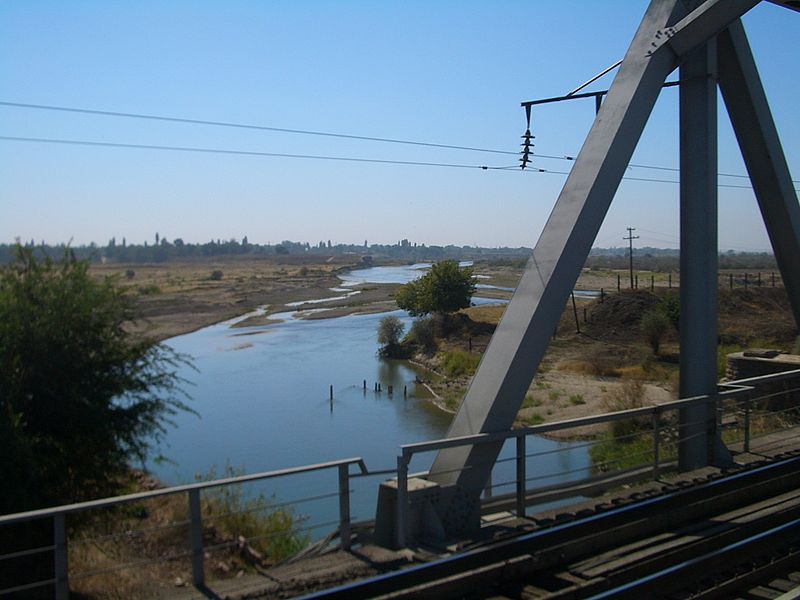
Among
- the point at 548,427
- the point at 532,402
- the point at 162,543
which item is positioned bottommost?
the point at 532,402

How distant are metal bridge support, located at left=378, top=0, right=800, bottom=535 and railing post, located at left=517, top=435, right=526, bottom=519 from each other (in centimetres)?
23

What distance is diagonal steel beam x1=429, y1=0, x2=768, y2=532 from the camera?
22.4 ft

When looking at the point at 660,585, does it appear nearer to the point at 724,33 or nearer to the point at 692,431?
the point at 692,431

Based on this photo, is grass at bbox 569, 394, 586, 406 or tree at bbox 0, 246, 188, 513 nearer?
tree at bbox 0, 246, 188, 513

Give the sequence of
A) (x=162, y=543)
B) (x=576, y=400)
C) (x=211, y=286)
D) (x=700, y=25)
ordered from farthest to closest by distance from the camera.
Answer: (x=211, y=286) < (x=576, y=400) < (x=162, y=543) < (x=700, y=25)

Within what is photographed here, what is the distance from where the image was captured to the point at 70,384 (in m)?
9.00

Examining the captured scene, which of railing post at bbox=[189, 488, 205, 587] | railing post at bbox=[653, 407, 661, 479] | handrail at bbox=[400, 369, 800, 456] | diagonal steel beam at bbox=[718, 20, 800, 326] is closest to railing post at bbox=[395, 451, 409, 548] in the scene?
handrail at bbox=[400, 369, 800, 456]

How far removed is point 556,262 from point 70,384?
5913mm

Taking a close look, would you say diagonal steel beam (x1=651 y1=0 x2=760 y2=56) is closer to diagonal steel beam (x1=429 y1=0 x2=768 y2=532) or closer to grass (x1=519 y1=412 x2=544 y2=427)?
diagonal steel beam (x1=429 y1=0 x2=768 y2=532)

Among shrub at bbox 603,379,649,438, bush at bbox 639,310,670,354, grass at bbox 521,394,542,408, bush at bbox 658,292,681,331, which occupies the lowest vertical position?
grass at bbox 521,394,542,408

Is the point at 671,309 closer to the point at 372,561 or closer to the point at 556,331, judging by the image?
the point at 556,331

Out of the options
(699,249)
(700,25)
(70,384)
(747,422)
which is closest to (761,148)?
(699,249)

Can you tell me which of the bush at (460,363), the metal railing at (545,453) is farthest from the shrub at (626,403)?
the metal railing at (545,453)

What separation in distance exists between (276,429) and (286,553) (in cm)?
1579
